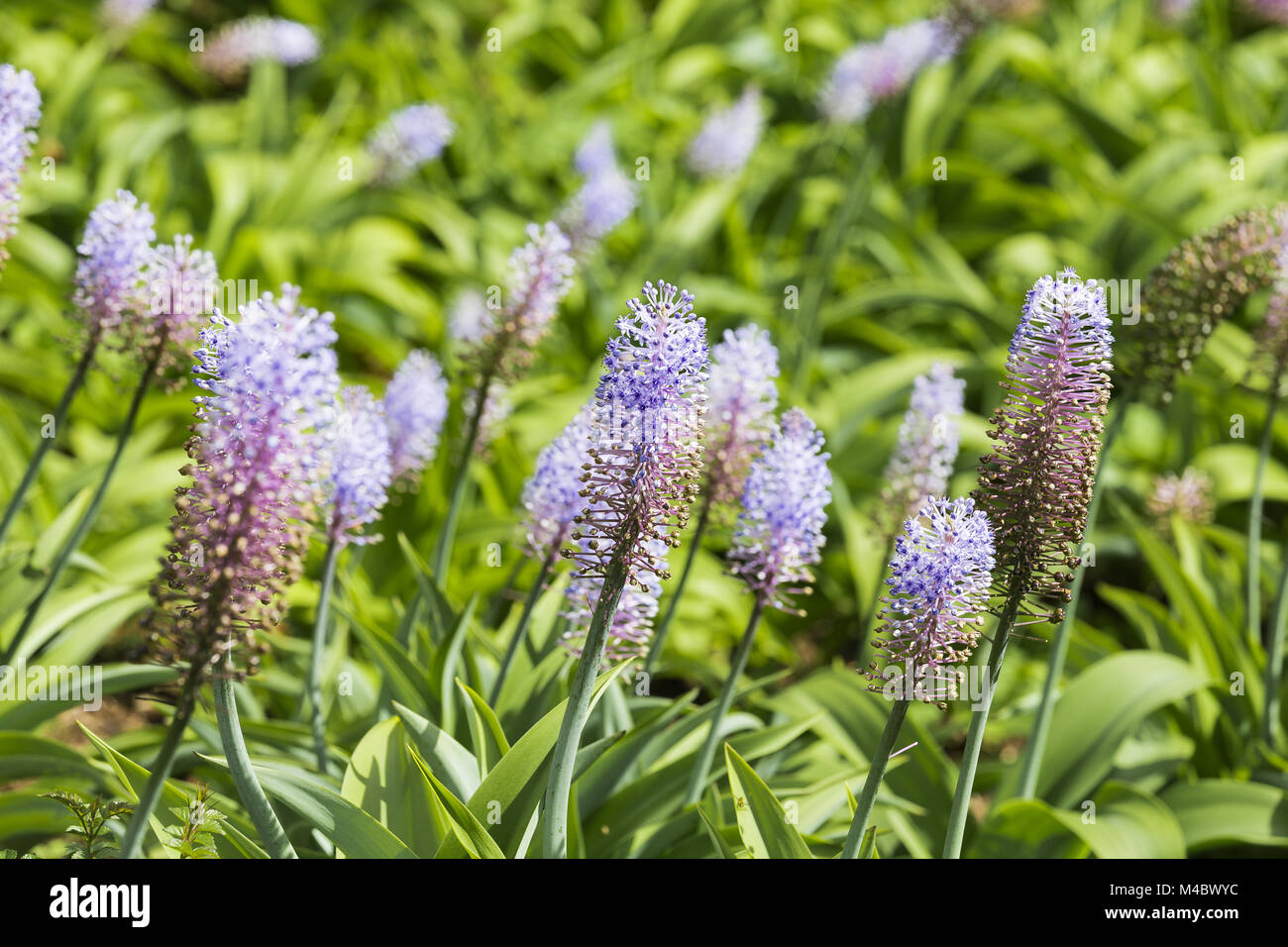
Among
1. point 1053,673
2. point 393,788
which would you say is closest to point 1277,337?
point 1053,673

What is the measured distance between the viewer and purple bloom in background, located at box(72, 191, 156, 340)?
3197 mm

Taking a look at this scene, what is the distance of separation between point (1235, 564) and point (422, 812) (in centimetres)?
442

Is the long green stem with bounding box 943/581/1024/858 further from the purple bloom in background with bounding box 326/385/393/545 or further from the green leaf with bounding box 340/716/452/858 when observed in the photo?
the purple bloom in background with bounding box 326/385/393/545

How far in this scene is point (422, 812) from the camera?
2.72m

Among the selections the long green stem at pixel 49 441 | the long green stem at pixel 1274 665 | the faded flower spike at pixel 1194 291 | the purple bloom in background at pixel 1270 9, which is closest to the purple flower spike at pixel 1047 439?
the faded flower spike at pixel 1194 291

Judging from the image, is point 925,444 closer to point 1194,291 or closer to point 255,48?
point 1194,291

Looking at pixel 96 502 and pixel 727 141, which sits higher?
→ pixel 727 141

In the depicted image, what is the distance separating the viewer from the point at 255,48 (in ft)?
27.6

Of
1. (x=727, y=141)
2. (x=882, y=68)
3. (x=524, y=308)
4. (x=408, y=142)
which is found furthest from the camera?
(x=727, y=141)

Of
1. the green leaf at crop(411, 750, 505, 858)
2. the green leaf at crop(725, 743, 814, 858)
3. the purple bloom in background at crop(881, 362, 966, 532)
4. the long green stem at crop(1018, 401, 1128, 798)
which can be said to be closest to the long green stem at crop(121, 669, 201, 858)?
the green leaf at crop(411, 750, 505, 858)

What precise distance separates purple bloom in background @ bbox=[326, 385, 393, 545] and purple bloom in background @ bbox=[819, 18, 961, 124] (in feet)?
14.6

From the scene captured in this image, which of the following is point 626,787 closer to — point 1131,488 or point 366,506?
point 366,506

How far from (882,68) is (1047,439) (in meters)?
5.49
